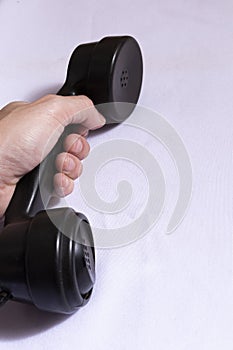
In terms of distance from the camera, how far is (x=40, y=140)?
2.87ft

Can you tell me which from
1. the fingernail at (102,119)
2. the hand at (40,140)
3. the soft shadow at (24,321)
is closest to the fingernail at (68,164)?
the hand at (40,140)

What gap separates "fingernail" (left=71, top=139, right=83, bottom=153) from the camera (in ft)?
3.10

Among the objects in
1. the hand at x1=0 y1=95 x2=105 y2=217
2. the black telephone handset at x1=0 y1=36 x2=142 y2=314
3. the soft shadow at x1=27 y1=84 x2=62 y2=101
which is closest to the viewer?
the black telephone handset at x1=0 y1=36 x2=142 y2=314

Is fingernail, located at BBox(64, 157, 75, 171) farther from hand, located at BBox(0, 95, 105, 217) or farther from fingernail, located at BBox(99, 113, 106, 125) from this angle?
fingernail, located at BBox(99, 113, 106, 125)

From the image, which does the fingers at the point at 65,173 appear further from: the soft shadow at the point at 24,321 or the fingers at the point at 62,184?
the soft shadow at the point at 24,321

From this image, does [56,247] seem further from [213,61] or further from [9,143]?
[213,61]

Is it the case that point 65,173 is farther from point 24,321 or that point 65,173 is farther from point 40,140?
point 24,321

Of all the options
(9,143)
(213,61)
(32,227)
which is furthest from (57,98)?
(213,61)

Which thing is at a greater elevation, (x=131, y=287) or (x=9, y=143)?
(x=9, y=143)

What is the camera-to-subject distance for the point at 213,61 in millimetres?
1130

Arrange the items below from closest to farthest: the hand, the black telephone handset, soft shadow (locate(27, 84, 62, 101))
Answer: the black telephone handset < the hand < soft shadow (locate(27, 84, 62, 101))

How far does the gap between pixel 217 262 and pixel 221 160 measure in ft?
0.68

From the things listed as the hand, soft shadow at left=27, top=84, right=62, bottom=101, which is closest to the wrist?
the hand

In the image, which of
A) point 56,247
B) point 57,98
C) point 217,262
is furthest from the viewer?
point 57,98
